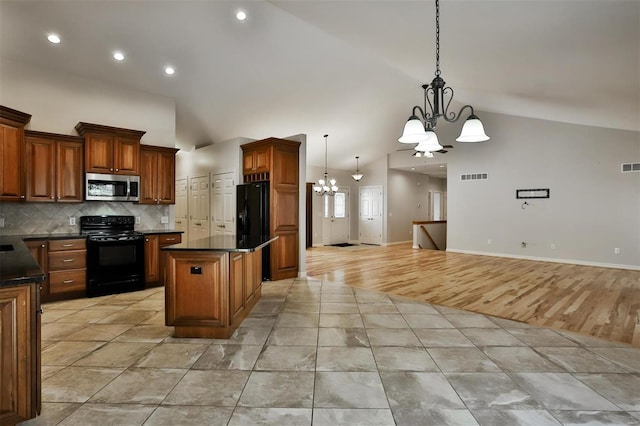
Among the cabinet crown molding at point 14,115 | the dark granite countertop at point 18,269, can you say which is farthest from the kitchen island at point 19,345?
the cabinet crown molding at point 14,115

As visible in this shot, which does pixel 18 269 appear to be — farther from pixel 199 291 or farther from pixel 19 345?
pixel 199 291

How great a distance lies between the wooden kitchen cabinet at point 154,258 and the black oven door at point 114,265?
85mm

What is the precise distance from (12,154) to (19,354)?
336 centimetres

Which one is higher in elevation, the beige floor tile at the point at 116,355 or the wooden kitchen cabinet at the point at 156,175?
the wooden kitchen cabinet at the point at 156,175

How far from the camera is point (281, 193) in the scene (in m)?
5.52

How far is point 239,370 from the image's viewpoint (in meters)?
2.40

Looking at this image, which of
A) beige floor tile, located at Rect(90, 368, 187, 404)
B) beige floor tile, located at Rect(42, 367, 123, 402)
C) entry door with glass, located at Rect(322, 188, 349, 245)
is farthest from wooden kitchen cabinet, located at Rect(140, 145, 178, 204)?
entry door with glass, located at Rect(322, 188, 349, 245)

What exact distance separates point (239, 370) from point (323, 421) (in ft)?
2.81

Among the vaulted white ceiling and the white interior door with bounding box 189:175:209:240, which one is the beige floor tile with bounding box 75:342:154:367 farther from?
the white interior door with bounding box 189:175:209:240

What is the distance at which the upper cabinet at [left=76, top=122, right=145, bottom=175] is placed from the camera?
14.6 feet

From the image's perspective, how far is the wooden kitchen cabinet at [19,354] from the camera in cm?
159

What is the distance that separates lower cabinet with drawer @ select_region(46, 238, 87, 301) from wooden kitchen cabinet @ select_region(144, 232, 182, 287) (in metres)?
0.75

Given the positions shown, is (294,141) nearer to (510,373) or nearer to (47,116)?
(47,116)

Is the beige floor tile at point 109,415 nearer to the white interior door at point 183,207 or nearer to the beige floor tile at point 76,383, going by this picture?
the beige floor tile at point 76,383
